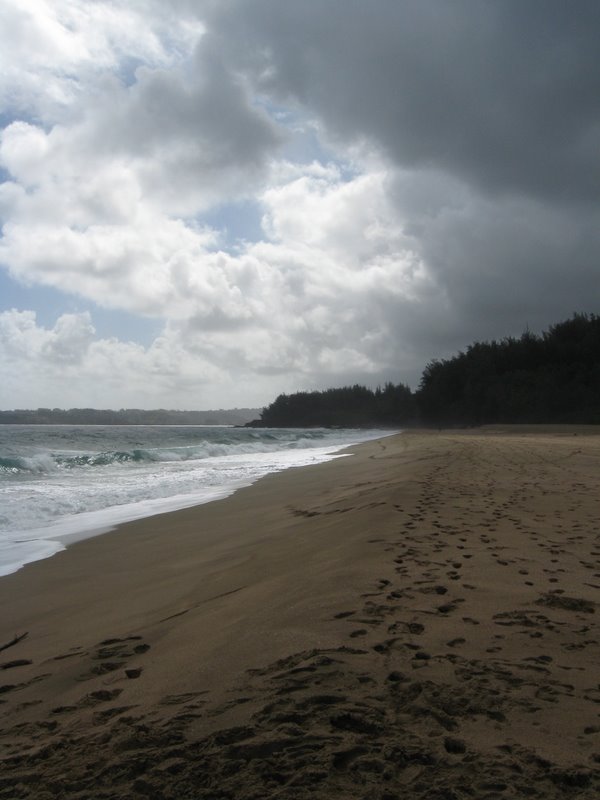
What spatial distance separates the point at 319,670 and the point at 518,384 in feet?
195

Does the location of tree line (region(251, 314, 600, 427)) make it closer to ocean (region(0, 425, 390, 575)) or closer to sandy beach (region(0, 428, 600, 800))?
ocean (region(0, 425, 390, 575))

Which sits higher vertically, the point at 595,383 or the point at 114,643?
the point at 595,383

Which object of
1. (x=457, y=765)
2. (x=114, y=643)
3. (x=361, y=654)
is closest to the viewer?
(x=457, y=765)

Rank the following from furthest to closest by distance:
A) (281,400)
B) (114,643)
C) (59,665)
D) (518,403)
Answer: (281,400) → (518,403) → (114,643) → (59,665)

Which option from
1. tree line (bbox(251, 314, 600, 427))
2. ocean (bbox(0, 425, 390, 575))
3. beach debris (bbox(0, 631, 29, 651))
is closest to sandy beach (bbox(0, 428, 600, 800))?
beach debris (bbox(0, 631, 29, 651))

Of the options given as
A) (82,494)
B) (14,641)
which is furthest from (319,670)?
(82,494)

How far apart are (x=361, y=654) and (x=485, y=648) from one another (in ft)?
1.93

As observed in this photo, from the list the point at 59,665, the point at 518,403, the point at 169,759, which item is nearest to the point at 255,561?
the point at 59,665

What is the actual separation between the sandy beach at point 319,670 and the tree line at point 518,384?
4714 centimetres

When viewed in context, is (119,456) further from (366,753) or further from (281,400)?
(281,400)

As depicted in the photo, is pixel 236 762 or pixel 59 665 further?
pixel 59 665

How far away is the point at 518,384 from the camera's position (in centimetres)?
5684

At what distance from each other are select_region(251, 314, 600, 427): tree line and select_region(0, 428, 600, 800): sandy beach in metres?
47.1

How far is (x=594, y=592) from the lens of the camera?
→ 321cm
